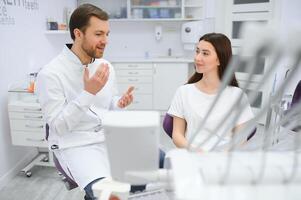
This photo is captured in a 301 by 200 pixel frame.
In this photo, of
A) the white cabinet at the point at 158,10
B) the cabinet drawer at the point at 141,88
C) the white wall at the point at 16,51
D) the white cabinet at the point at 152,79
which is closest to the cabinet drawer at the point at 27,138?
the white wall at the point at 16,51

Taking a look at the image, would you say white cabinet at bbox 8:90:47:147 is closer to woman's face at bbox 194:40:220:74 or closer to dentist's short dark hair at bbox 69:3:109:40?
dentist's short dark hair at bbox 69:3:109:40

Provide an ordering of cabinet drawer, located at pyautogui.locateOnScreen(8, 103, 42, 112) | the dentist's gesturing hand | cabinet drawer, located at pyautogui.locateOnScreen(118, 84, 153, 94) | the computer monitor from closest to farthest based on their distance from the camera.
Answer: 1. the computer monitor
2. the dentist's gesturing hand
3. cabinet drawer, located at pyautogui.locateOnScreen(8, 103, 42, 112)
4. cabinet drawer, located at pyautogui.locateOnScreen(118, 84, 153, 94)

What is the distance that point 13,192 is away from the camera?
233cm

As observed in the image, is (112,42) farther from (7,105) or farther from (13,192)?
(13,192)

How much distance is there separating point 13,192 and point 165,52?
131 inches

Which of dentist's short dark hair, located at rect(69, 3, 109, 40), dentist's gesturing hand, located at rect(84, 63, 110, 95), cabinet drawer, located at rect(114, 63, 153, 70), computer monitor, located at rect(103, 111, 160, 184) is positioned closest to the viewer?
computer monitor, located at rect(103, 111, 160, 184)

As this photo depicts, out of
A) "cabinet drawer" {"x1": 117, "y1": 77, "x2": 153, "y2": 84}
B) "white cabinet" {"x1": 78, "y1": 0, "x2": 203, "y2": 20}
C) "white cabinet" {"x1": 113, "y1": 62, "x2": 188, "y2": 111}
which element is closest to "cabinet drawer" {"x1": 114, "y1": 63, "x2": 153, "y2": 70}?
"white cabinet" {"x1": 113, "y1": 62, "x2": 188, "y2": 111}

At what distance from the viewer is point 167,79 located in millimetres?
4379

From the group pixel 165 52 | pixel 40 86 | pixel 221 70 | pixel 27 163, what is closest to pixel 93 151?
pixel 40 86

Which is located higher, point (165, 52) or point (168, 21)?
point (168, 21)

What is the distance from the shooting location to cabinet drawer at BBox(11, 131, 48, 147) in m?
2.45

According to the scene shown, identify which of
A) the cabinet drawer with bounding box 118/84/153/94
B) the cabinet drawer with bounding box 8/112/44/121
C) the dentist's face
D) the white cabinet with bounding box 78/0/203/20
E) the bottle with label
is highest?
the white cabinet with bounding box 78/0/203/20

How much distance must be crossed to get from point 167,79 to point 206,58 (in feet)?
9.23

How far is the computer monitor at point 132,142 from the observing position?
0.44 meters
